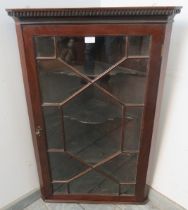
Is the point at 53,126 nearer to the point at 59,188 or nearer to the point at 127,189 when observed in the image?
the point at 59,188

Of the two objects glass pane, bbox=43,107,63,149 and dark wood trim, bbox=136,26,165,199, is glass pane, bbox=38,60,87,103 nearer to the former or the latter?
glass pane, bbox=43,107,63,149

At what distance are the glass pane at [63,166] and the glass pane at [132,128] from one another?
0.31 meters

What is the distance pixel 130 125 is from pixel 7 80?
2.16 feet

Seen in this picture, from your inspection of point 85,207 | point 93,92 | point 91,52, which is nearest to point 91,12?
point 91,52

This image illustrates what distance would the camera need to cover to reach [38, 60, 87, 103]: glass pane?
103cm

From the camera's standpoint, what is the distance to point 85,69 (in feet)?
3.38

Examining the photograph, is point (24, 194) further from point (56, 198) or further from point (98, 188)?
point (98, 188)

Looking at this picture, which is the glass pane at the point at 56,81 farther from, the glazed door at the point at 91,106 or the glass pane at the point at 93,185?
the glass pane at the point at 93,185

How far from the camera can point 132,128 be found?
1178mm

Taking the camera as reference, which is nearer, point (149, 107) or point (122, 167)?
point (149, 107)

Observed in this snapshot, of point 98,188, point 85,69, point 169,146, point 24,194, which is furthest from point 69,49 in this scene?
point 24,194

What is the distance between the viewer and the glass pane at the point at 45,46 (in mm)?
961

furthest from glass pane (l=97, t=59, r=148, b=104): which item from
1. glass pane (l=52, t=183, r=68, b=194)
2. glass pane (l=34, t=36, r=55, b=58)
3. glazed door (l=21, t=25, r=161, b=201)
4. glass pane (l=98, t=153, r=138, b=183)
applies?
glass pane (l=52, t=183, r=68, b=194)

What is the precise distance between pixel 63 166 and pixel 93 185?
0.23 meters
